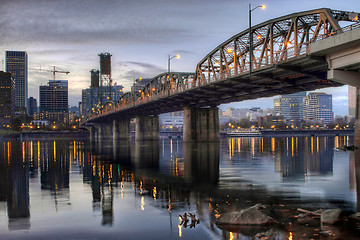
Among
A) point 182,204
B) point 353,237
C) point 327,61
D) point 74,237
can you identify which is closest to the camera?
point 353,237

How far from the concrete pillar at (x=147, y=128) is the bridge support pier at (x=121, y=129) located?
2532 cm

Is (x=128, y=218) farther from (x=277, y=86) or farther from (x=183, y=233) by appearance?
(x=277, y=86)

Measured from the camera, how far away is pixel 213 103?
294 feet

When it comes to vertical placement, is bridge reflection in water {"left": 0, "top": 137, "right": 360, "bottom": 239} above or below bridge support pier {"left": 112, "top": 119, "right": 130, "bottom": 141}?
below

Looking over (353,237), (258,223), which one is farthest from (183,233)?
(353,237)

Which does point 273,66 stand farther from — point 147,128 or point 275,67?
point 147,128

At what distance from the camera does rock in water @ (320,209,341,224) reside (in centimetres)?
1268

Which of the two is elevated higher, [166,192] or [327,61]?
[327,61]

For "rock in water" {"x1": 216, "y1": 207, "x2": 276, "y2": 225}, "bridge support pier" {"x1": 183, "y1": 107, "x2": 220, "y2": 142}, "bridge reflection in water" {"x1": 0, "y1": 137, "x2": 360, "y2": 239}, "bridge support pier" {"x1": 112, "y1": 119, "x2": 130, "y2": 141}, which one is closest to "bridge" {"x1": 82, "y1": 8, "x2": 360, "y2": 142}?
"bridge support pier" {"x1": 183, "y1": 107, "x2": 220, "y2": 142}

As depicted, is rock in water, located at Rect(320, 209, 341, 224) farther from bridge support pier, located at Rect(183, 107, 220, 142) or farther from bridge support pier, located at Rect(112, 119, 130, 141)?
bridge support pier, located at Rect(112, 119, 130, 141)

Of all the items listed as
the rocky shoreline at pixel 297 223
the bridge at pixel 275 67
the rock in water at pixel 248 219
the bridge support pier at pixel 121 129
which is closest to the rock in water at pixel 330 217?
the rocky shoreline at pixel 297 223

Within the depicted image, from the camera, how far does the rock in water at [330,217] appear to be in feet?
41.6

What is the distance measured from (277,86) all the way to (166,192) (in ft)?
Answer: 144

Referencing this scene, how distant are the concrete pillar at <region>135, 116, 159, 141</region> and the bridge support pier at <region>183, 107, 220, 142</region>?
37.6m
